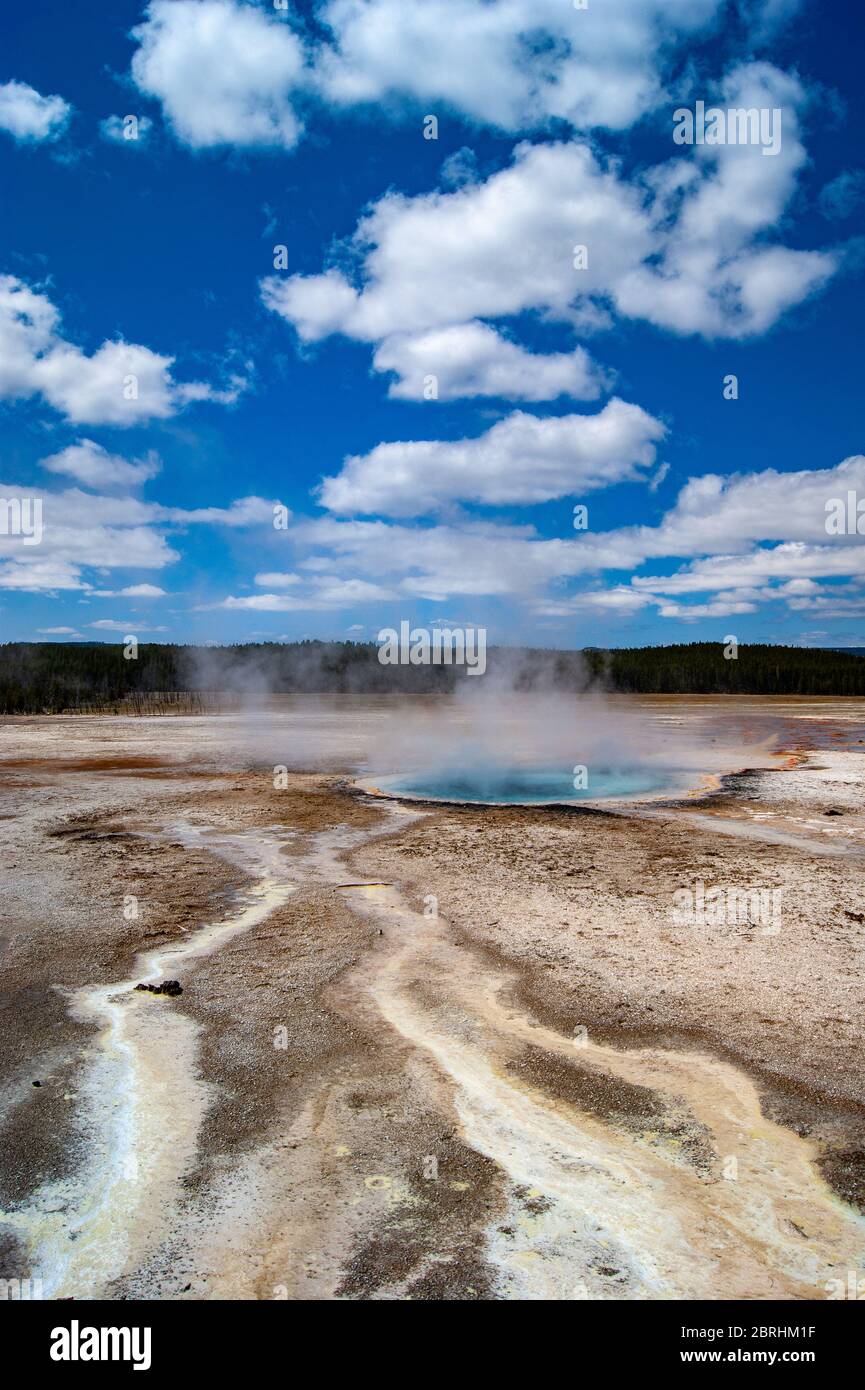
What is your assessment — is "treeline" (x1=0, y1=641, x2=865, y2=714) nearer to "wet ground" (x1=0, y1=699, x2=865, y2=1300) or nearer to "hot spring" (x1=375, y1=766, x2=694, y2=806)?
"hot spring" (x1=375, y1=766, x2=694, y2=806)

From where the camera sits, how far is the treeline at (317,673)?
198 ft

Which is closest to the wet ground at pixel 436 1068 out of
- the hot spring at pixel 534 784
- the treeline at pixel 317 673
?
the hot spring at pixel 534 784

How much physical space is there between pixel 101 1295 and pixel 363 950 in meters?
3.41

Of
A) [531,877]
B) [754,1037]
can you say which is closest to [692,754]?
[531,877]

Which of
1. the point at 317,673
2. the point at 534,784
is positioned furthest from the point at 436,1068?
the point at 317,673

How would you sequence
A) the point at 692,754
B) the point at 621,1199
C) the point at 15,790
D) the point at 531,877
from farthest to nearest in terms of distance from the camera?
the point at 692,754, the point at 15,790, the point at 531,877, the point at 621,1199

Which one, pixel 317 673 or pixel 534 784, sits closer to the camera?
pixel 534 784

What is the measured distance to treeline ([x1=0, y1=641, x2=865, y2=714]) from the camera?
198 feet

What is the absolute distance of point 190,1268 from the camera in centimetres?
268

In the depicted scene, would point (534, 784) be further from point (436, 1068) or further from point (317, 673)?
point (317, 673)

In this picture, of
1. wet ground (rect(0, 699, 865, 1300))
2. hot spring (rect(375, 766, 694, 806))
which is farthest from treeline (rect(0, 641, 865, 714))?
wet ground (rect(0, 699, 865, 1300))

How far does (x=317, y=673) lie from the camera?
74688 mm
